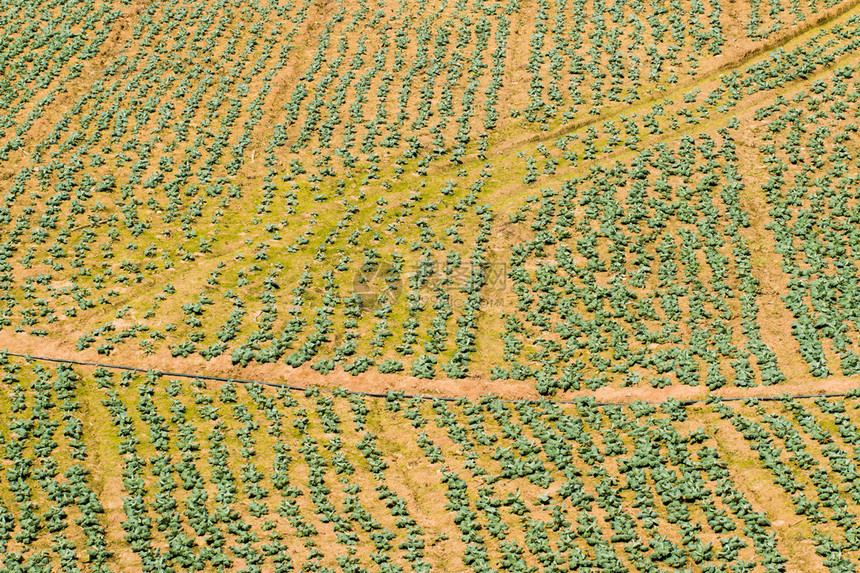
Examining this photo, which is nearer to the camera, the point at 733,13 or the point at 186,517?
the point at 186,517

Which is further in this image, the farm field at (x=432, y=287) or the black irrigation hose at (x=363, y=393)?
the black irrigation hose at (x=363, y=393)

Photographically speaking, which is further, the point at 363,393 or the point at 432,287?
the point at 432,287

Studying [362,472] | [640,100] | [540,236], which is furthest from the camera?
[640,100]

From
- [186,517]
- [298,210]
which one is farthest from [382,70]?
[186,517]

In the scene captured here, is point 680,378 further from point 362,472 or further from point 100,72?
point 100,72

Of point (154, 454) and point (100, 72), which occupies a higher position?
point (100, 72)

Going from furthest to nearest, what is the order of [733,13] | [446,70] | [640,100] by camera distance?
[733,13] → [446,70] → [640,100]

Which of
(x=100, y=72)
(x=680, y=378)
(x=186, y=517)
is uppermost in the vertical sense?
(x=100, y=72)

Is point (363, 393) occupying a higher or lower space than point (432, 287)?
lower
